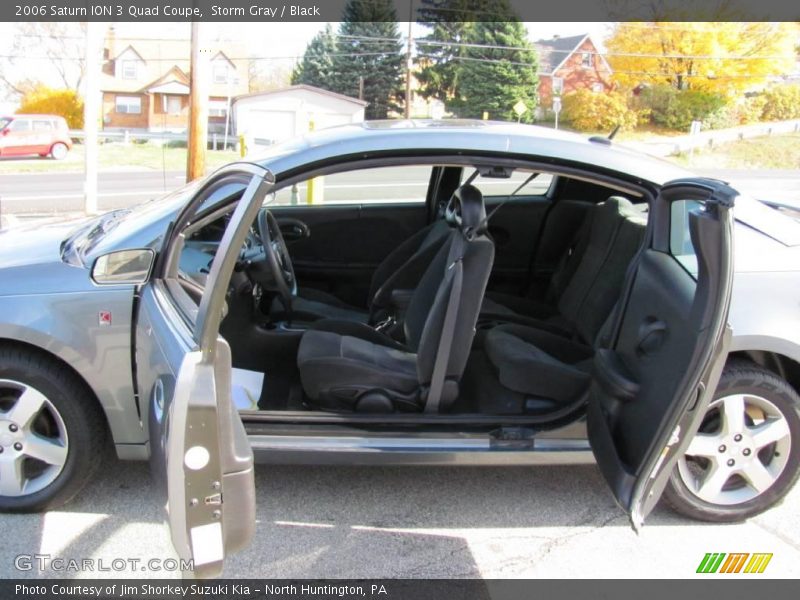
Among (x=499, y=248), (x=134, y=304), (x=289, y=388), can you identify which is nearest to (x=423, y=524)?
(x=289, y=388)

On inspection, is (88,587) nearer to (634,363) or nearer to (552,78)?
(634,363)

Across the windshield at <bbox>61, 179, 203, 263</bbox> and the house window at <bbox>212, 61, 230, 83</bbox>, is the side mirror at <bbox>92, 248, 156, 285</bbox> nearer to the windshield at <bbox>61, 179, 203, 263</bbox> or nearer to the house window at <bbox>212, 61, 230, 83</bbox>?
the windshield at <bbox>61, 179, 203, 263</bbox>

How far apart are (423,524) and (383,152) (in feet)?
5.08

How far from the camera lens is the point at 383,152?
8.78 ft

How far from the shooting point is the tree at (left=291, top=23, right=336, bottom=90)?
39.4m

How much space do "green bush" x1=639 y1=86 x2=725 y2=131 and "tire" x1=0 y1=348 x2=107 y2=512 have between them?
4053 cm

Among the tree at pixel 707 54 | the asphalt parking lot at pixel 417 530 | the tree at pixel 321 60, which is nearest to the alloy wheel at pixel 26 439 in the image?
the asphalt parking lot at pixel 417 530

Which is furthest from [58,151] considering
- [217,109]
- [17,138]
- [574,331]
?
[574,331]

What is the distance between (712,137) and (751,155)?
3.59 meters

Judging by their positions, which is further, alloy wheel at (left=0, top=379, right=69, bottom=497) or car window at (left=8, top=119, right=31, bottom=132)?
car window at (left=8, top=119, right=31, bottom=132)

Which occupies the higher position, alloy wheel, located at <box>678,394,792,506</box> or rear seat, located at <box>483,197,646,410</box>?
rear seat, located at <box>483,197,646,410</box>

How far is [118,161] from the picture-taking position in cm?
2572

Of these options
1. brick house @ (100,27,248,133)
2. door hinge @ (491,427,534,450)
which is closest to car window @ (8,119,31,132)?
brick house @ (100,27,248,133)

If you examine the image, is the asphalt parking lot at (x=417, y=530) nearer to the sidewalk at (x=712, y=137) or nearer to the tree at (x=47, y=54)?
the sidewalk at (x=712, y=137)
